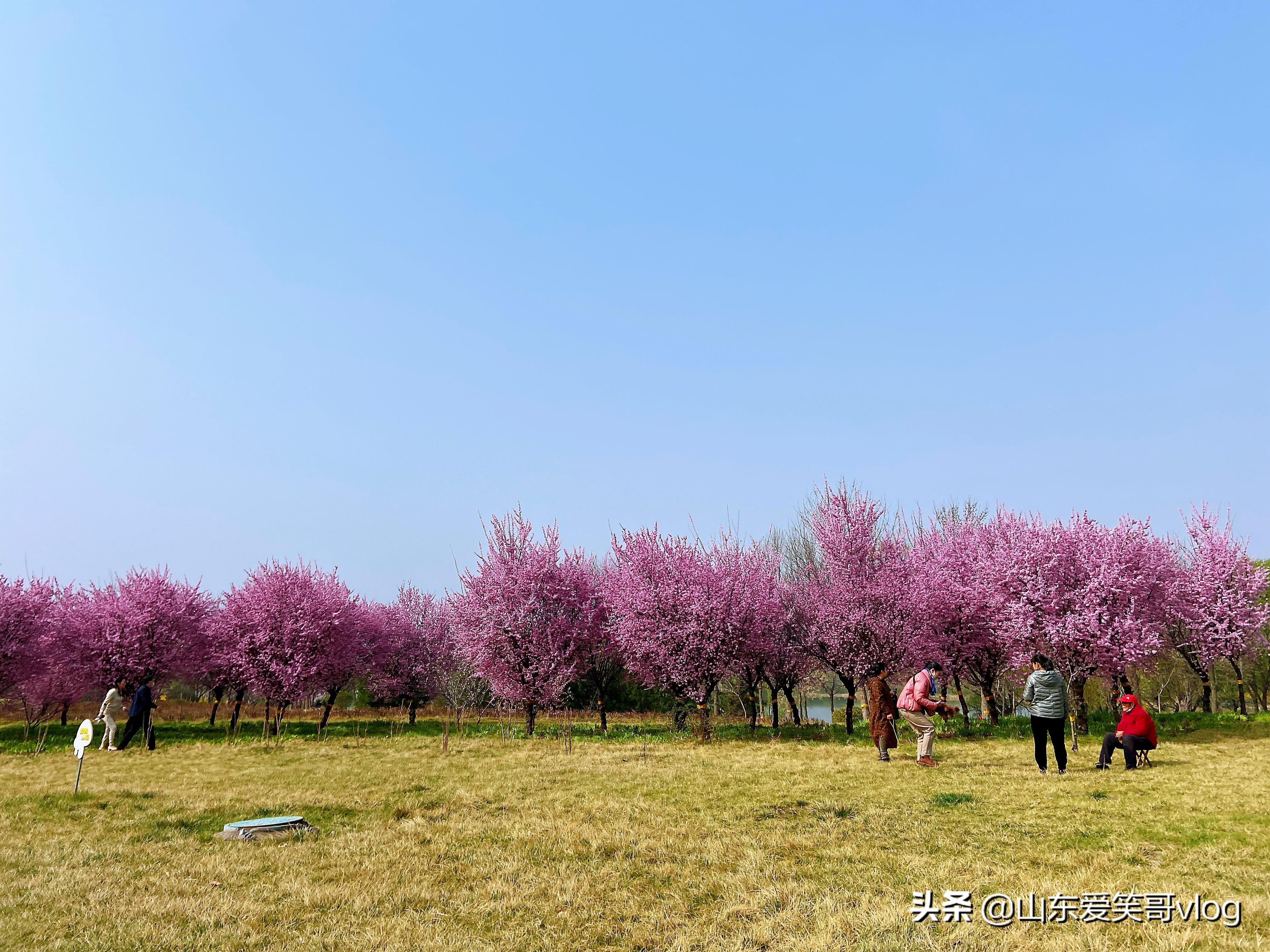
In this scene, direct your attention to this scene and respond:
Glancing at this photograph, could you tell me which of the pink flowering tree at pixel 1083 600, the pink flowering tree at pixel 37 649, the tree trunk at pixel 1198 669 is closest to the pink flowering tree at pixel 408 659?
the pink flowering tree at pixel 37 649

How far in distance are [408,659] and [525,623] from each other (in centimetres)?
→ 1569

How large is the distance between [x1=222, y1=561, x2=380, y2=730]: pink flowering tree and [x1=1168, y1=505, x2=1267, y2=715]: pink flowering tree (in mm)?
32770

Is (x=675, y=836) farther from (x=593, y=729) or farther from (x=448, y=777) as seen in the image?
(x=593, y=729)

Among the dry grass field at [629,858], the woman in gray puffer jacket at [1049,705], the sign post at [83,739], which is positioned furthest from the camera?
the woman in gray puffer jacket at [1049,705]

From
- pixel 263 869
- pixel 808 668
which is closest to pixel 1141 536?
pixel 808 668

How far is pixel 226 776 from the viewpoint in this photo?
14992mm

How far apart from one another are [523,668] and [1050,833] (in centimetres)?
1953

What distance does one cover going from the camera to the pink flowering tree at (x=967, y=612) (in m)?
22.0

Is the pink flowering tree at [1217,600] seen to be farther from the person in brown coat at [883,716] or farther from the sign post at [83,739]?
the sign post at [83,739]

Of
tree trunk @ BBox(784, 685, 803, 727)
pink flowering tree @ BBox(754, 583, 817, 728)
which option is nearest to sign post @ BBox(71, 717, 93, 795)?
pink flowering tree @ BBox(754, 583, 817, 728)

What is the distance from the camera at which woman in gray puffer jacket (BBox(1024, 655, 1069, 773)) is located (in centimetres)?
1277

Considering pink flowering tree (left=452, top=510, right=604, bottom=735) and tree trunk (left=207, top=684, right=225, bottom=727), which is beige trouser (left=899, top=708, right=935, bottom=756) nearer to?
pink flowering tree (left=452, top=510, right=604, bottom=735)

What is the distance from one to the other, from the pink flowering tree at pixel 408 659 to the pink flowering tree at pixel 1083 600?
26.0m

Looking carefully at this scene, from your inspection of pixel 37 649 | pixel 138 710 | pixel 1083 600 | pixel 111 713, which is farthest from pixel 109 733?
pixel 1083 600
